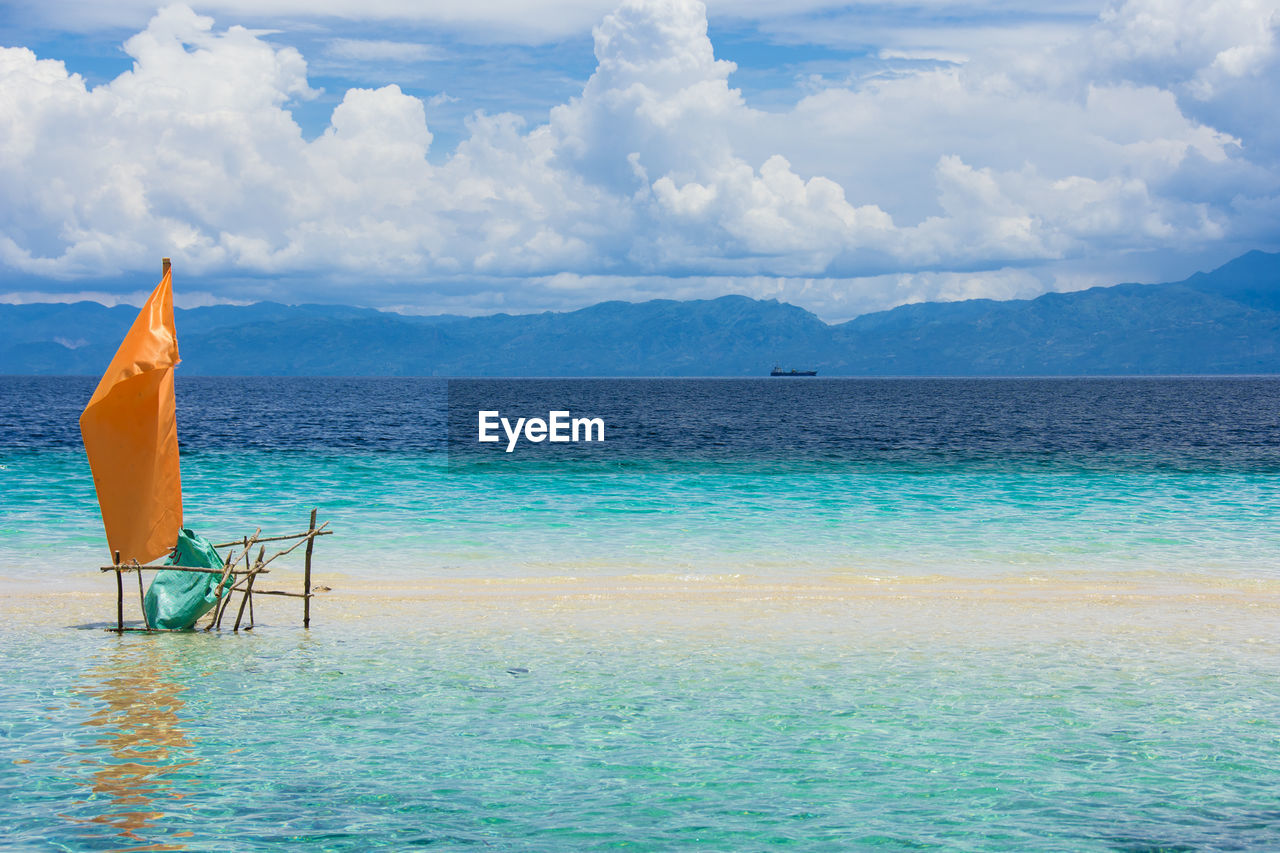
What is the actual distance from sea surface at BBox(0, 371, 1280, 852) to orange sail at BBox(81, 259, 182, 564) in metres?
2.03


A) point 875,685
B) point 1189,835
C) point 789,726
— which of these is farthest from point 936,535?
point 1189,835

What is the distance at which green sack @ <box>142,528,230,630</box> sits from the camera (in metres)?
20.3

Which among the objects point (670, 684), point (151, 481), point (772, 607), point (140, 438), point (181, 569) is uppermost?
point (140, 438)

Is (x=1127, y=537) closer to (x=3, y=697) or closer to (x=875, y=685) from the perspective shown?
(x=875, y=685)

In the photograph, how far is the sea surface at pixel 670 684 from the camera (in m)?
11.6

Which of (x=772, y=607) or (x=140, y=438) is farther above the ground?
(x=140, y=438)

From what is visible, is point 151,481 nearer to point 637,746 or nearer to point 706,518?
point 637,746

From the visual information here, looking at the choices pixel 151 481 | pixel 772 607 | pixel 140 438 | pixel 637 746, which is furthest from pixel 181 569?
pixel 772 607

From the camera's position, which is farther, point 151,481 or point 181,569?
Answer: point 151,481

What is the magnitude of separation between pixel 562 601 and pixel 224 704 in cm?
→ 1011

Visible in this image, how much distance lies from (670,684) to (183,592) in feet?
32.0

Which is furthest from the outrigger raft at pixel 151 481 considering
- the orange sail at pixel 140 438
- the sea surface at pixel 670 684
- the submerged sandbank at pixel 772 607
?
the submerged sandbank at pixel 772 607

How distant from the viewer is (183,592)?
20.5 m

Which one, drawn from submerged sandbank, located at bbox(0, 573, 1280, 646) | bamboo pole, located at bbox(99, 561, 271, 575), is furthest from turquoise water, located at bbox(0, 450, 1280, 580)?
bamboo pole, located at bbox(99, 561, 271, 575)
